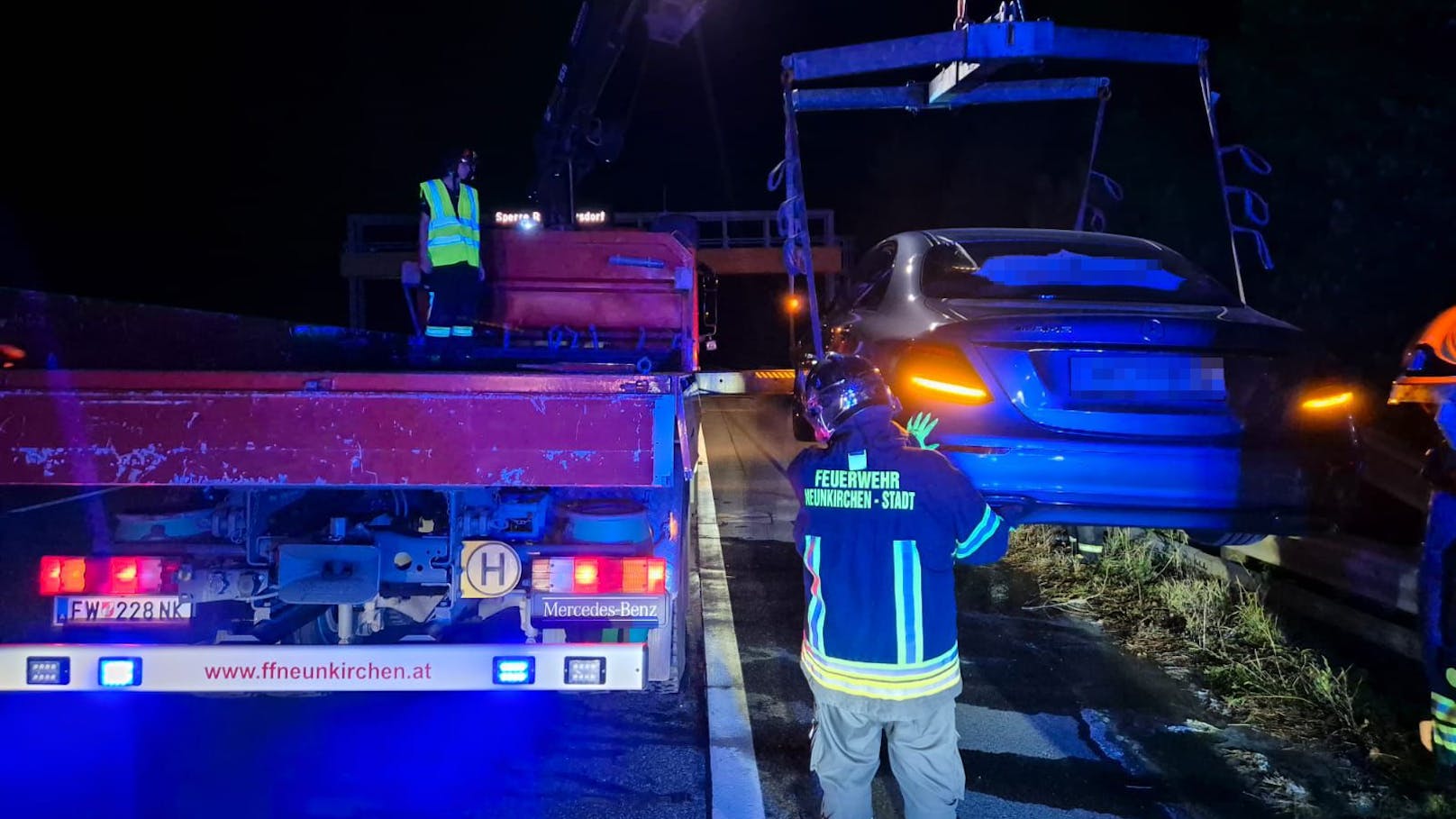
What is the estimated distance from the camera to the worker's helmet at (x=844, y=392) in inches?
107

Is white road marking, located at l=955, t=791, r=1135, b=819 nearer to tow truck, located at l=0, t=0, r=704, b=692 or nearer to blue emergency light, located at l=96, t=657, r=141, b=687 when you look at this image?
tow truck, located at l=0, t=0, r=704, b=692

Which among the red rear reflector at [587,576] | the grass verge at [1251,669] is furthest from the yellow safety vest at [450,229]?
the grass verge at [1251,669]

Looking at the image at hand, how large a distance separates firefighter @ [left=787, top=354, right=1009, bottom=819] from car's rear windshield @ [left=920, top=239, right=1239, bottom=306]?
223 cm

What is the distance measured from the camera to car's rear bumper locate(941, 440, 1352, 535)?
4027mm

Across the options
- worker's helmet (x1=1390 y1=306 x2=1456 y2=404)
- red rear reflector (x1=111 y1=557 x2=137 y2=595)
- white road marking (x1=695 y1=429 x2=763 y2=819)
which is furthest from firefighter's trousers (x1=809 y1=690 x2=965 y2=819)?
red rear reflector (x1=111 y1=557 x2=137 y2=595)

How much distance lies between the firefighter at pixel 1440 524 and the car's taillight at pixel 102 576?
4.08 m

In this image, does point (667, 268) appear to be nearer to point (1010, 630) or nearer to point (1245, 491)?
point (1010, 630)

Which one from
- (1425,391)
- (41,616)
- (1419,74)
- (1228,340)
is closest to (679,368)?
(1228,340)

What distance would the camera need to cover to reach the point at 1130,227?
1059 cm

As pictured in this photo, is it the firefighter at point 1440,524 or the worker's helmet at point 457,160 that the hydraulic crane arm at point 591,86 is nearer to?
the worker's helmet at point 457,160

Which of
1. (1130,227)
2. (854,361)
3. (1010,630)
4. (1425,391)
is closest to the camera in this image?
(854,361)

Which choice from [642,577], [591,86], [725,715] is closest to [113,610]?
[642,577]

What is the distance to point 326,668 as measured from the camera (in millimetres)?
3270

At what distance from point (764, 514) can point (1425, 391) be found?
5.64 meters
